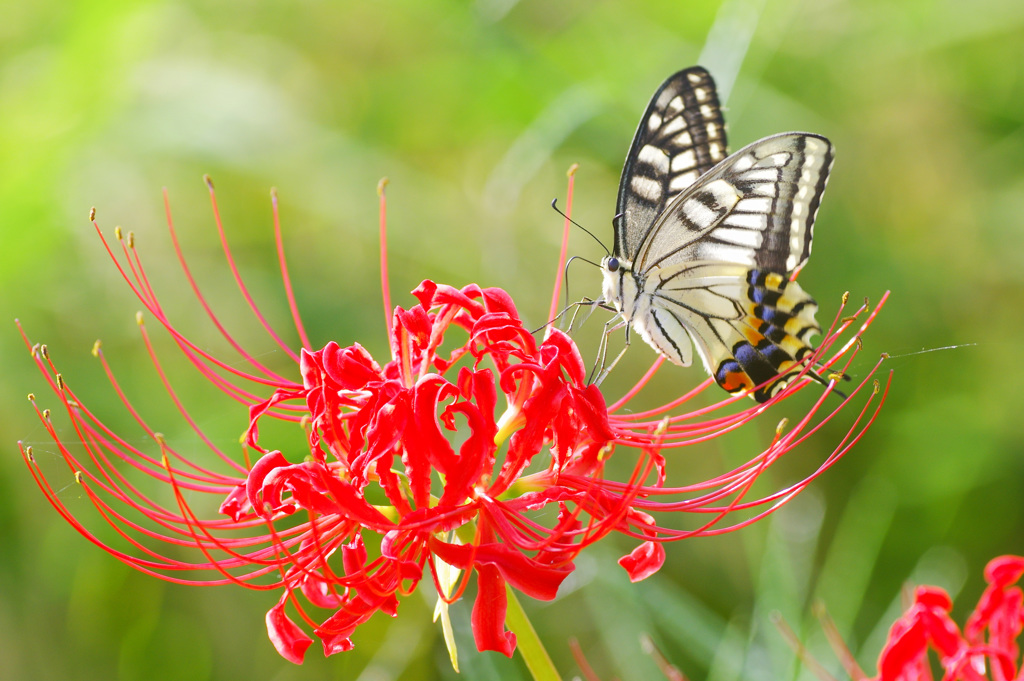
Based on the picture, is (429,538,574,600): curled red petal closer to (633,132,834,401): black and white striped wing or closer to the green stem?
the green stem

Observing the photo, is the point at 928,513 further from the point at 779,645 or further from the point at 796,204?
the point at 796,204

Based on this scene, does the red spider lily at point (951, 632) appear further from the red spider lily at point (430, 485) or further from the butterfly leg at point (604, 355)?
the butterfly leg at point (604, 355)

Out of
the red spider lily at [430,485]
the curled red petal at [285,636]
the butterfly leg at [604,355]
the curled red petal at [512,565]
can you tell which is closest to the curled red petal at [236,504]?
the red spider lily at [430,485]

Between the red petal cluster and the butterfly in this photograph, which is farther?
the butterfly

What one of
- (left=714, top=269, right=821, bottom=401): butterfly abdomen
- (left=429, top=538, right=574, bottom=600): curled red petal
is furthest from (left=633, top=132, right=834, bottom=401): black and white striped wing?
(left=429, top=538, right=574, bottom=600): curled red petal

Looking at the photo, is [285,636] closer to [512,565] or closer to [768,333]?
[512,565]

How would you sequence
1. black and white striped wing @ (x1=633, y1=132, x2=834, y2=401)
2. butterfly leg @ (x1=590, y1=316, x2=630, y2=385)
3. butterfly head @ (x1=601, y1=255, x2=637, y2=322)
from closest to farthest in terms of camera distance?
butterfly leg @ (x1=590, y1=316, x2=630, y2=385) < black and white striped wing @ (x1=633, y1=132, x2=834, y2=401) < butterfly head @ (x1=601, y1=255, x2=637, y2=322)
